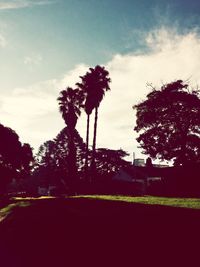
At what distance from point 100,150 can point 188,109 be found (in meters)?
53.1

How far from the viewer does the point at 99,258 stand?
725 cm

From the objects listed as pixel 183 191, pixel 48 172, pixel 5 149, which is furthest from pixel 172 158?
pixel 48 172

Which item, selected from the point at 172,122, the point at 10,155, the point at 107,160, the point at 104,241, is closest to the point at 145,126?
the point at 172,122

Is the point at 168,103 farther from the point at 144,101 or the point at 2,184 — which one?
the point at 2,184

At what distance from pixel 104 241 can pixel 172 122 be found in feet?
125

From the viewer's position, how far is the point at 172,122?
45094 mm

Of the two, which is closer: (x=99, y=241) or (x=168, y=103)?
(x=99, y=241)

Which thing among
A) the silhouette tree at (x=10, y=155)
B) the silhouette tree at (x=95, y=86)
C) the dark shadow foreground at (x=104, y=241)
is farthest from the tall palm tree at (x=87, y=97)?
the dark shadow foreground at (x=104, y=241)

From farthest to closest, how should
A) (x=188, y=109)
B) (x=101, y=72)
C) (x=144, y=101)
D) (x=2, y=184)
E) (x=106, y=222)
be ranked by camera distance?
(x=2, y=184)
(x=101, y=72)
(x=144, y=101)
(x=188, y=109)
(x=106, y=222)

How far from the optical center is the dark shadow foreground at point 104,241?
705 cm

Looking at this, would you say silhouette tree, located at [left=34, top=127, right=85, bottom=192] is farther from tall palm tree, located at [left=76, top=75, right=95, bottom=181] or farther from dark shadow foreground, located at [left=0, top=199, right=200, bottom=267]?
dark shadow foreground, located at [left=0, top=199, right=200, bottom=267]

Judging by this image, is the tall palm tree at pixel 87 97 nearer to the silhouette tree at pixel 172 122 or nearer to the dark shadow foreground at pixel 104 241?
the silhouette tree at pixel 172 122

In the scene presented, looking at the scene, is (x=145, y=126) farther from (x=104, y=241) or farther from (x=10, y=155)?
(x=104, y=241)

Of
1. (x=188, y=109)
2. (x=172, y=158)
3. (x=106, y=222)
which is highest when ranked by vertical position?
(x=188, y=109)
